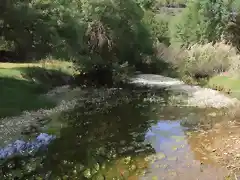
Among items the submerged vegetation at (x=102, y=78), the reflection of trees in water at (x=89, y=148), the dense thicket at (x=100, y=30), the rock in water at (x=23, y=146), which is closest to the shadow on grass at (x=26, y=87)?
the submerged vegetation at (x=102, y=78)

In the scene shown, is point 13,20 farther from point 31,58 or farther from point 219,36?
point 219,36

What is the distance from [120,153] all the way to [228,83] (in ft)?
77.1

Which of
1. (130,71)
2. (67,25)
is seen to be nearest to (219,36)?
(130,71)

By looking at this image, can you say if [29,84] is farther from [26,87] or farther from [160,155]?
[160,155]

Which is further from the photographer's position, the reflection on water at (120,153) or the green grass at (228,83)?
the green grass at (228,83)

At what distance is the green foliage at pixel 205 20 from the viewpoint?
5562cm

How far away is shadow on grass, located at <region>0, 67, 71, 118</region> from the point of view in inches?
1014

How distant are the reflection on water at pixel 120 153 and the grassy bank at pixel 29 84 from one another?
3747mm

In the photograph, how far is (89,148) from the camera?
17.5 metres

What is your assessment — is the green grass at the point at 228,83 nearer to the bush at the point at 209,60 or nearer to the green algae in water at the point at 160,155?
the bush at the point at 209,60

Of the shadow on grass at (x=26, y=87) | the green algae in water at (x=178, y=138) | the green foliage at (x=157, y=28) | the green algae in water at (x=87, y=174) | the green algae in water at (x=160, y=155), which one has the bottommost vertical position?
the green foliage at (x=157, y=28)

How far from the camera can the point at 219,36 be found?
56.6 m

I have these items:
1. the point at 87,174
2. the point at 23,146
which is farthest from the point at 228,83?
the point at 87,174

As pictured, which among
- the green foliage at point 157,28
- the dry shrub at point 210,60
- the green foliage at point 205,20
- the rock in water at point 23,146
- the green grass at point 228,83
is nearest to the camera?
the rock in water at point 23,146
